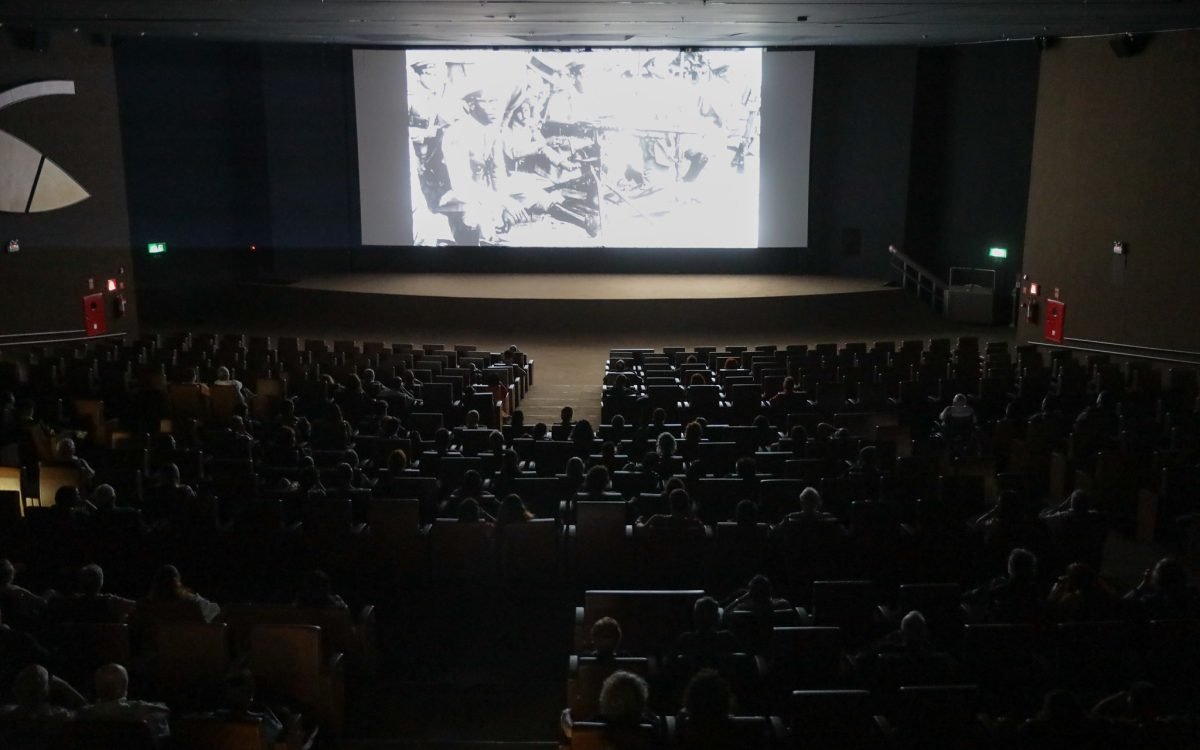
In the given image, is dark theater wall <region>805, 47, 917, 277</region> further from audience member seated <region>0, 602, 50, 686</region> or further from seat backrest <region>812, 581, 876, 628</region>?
audience member seated <region>0, 602, 50, 686</region>

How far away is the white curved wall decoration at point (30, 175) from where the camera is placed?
15219 millimetres

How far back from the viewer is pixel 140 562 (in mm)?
6754

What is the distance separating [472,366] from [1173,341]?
9603mm

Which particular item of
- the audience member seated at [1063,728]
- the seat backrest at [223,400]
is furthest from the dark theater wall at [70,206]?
the audience member seated at [1063,728]

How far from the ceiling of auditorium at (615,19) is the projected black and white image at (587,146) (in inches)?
103

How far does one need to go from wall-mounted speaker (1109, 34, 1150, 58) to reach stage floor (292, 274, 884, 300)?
5.69 m

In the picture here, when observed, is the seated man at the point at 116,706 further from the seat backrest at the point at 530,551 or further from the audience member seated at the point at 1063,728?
the audience member seated at the point at 1063,728

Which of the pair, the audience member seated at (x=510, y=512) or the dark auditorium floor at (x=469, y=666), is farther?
the audience member seated at (x=510, y=512)

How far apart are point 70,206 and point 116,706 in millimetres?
14038

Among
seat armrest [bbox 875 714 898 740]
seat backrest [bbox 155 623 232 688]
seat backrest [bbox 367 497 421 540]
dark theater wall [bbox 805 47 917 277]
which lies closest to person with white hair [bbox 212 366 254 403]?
seat backrest [bbox 367 497 421 540]

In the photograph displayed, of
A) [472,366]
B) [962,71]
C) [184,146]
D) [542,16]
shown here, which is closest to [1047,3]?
[542,16]

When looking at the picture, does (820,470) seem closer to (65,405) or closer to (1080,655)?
(1080,655)

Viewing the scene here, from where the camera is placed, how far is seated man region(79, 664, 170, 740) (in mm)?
4359

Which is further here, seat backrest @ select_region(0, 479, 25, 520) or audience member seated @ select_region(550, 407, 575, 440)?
audience member seated @ select_region(550, 407, 575, 440)
